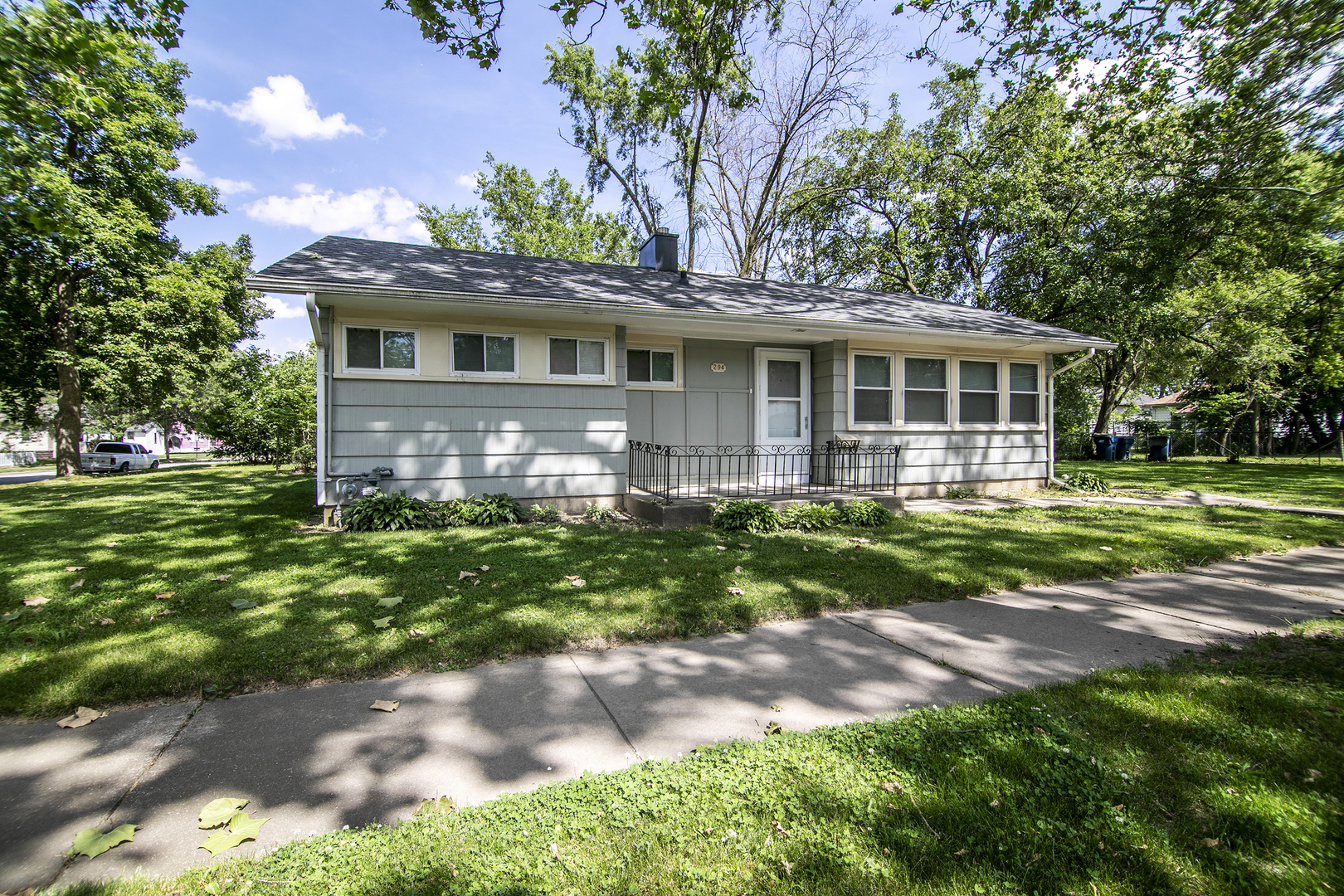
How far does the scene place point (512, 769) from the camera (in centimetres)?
236

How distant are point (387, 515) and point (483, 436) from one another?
1.65 m

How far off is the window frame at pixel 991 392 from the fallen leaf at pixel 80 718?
11.6 meters

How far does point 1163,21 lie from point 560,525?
31.2ft

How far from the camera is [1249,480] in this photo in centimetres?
1402

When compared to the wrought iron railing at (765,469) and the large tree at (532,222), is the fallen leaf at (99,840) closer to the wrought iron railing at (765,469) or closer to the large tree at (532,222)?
the wrought iron railing at (765,469)

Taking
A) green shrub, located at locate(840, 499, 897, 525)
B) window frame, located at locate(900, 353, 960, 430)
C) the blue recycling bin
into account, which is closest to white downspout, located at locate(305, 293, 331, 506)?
green shrub, located at locate(840, 499, 897, 525)

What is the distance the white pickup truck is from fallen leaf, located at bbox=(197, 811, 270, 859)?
29.1 meters

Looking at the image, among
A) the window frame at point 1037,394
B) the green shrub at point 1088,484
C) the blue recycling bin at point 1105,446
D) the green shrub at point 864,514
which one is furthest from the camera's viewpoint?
the blue recycling bin at point 1105,446

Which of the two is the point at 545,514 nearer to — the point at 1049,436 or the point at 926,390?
the point at 926,390

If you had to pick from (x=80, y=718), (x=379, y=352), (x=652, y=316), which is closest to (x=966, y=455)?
(x=652, y=316)

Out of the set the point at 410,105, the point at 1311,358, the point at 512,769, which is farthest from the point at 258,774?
the point at 1311,358

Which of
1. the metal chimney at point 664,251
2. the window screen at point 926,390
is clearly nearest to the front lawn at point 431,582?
the window screen at point 926,390

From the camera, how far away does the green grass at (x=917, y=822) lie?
1.76m

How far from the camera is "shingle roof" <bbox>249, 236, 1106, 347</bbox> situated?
728 cm
